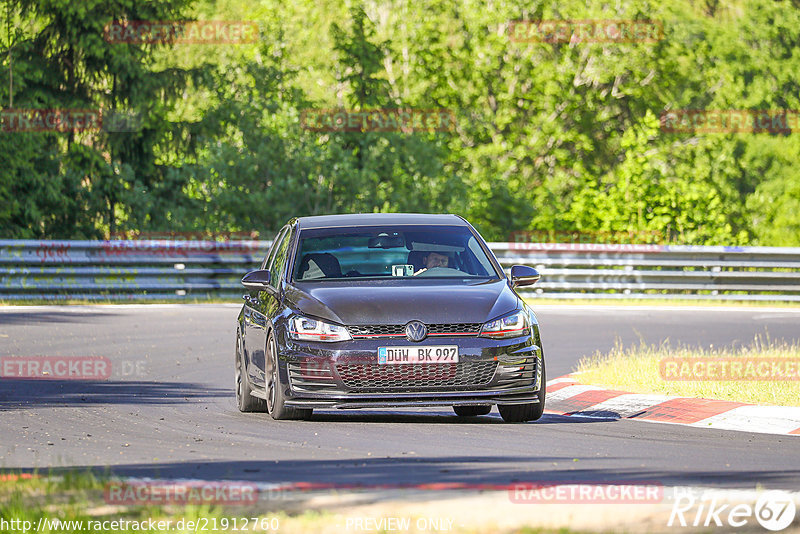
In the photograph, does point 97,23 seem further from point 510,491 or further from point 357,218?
point 510,491

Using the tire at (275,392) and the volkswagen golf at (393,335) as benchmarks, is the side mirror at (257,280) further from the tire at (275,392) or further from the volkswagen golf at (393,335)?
the tire at (275,392)

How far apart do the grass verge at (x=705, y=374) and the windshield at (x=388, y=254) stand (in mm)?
2499

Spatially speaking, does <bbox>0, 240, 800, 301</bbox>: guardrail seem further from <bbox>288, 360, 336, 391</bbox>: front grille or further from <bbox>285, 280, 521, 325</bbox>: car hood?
<bbox>288, 360, 336, 391</bbox>: front grille

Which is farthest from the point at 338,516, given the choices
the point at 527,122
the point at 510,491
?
the point at 527,122

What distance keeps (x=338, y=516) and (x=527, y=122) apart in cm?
4367

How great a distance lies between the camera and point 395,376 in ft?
36.4

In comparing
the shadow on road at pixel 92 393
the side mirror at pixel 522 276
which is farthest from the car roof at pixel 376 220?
the shadow on road at pixel 92 393

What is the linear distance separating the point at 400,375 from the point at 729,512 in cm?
431

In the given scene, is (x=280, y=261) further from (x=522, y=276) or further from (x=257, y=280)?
(x=522, y=276)

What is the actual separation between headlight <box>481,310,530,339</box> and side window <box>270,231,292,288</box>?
192 cm
